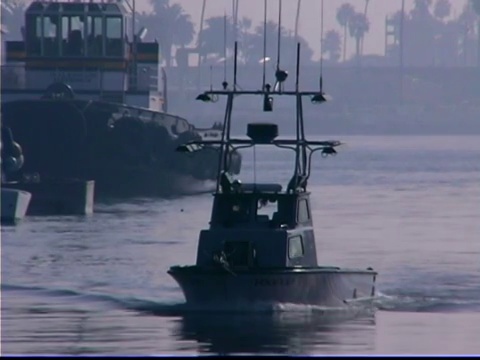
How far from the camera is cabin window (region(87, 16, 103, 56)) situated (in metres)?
76.1

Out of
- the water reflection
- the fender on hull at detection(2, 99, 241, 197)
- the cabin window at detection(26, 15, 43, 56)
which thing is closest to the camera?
the water reflection

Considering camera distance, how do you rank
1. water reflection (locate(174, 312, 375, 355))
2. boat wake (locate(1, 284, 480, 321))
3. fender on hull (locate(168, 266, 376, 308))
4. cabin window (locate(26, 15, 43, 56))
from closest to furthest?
water reflection (locate(174, 312, 375, 355))
fender on hull (locate(168, 266, 376, 308))
boat wake (locate(1, 284, 480, 321))
cabin window (locate(26, 15, 43, 56))

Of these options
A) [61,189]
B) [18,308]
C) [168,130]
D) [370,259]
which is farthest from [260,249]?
[168,130]

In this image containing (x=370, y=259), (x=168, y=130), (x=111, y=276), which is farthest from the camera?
(x=168, y=130)

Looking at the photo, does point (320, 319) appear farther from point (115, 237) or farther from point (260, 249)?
point (115, 237)

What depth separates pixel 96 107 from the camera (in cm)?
7050

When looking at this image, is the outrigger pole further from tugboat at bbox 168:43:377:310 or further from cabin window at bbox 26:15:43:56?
cabin window at bbox 26:15:43:56

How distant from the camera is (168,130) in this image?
7269 centimetres

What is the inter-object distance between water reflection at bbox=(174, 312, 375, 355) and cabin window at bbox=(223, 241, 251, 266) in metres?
0.88

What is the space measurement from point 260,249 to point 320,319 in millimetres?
1614

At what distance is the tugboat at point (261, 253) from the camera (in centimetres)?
3241

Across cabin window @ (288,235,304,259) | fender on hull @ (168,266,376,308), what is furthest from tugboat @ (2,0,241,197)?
fender on hull @ (168,266,376,308)

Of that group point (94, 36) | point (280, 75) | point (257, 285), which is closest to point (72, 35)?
point (94, 36)

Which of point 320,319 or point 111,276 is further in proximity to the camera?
point 111,276
